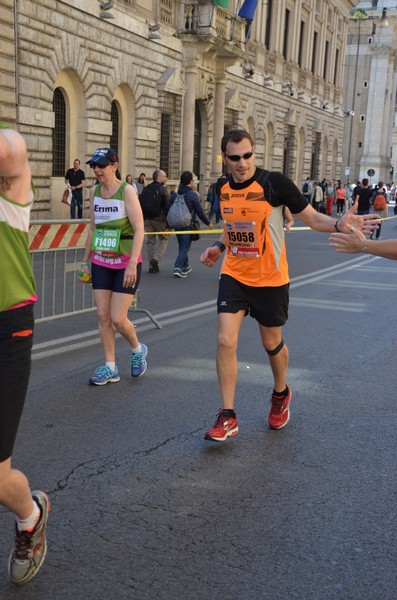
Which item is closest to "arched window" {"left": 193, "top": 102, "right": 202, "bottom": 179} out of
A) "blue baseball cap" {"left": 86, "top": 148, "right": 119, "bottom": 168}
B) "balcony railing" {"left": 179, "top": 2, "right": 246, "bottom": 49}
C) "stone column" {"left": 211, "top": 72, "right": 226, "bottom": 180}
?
"stone column" {"left": 211, "top": 72, "right": 226, "bottom": 180}

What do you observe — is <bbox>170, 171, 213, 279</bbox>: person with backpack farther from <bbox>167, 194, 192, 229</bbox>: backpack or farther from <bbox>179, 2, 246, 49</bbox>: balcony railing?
<bbox>179, 2, 246, 49</bbox>: balcony railing

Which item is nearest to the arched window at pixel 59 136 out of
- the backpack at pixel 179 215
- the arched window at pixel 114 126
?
the arched window at pixel 114 126

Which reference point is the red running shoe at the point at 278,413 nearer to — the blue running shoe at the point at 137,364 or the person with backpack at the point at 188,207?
the blue running shoe at the point at 137,364

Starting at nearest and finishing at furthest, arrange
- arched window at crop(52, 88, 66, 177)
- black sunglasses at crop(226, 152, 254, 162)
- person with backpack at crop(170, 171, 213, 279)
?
black sunglasses at crop(226, 152, 254, 162) → person with backpack at crop(170, 171, 213, 279) → arched window at crop(52, 88, 66, 177)

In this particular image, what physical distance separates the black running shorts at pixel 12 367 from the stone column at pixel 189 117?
2636 centimetres

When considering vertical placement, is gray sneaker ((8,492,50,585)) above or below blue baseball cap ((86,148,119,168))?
below

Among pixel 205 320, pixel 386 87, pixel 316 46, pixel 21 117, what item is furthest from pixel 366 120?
pixel 205 320

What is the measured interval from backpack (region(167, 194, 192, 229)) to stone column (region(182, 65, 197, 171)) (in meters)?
15.9

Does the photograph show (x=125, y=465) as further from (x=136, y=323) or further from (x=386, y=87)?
(x=386, y=87)

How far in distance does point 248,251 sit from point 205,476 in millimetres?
1461

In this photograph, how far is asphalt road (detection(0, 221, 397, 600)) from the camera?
3.20m

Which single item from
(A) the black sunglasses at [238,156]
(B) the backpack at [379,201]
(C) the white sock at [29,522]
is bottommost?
(C) the white sock at [29,522]

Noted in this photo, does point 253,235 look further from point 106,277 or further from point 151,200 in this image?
point 151,200

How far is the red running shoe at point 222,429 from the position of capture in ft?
15.9
